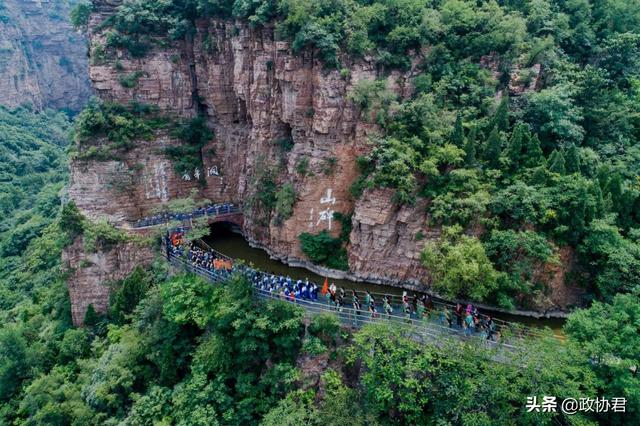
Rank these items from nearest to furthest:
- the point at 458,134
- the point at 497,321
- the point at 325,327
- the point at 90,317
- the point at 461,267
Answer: the point at 325,327, the point at 461,267, the point at 497,321, the point at 458,134, the point at 90,317

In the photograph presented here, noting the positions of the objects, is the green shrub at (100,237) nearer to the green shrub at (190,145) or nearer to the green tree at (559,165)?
the green shrub at (190,145)

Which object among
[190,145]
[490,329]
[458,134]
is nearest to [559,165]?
[458,134]

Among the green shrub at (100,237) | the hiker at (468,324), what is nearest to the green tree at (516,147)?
the hiker at (468,324)

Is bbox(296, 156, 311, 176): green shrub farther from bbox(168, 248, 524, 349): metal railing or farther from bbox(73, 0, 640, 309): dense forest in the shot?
bbox(168, 248, 524, 349): metal railing

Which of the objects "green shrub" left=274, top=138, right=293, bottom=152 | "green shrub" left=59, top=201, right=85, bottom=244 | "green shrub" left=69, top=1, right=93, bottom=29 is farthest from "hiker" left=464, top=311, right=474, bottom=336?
"green shrub" left=69, top=1, right=93, bottom=29

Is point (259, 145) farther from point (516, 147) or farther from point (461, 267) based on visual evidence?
point (461, 267)

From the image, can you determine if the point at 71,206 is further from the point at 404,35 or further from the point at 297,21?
the point at 404,35

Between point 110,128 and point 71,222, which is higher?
point 110,128

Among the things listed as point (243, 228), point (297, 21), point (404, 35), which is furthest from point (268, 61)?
point (243, 228)
